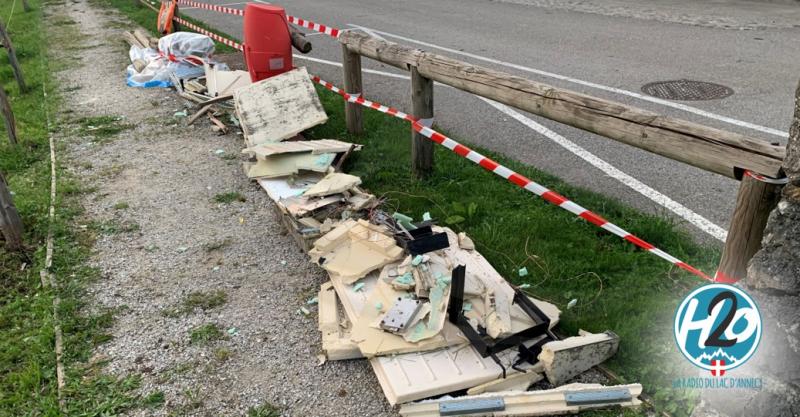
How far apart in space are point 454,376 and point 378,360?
43 centimetres

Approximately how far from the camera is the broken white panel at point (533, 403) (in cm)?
298

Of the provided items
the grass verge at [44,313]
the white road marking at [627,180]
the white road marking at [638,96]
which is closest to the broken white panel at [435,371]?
the grass verge at [44,313]

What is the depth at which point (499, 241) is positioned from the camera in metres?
4.48

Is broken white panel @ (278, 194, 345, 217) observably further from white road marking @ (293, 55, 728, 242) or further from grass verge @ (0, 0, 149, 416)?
white road marking @ (293, 55, 728, 242)

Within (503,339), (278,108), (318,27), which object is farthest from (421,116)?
(318,27)

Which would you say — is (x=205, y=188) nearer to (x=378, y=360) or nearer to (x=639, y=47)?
(x=378, y=360)

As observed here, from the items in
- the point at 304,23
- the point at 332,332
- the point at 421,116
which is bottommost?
the point at 332,332

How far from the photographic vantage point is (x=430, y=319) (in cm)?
344

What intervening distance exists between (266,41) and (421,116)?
273cm

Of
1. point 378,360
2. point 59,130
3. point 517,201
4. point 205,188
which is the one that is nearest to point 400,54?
point 517,201

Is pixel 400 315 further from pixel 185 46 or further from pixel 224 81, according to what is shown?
pixel 185 46

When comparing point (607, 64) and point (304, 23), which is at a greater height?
point (304, 23)

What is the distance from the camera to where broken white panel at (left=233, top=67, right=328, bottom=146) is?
6.37 m

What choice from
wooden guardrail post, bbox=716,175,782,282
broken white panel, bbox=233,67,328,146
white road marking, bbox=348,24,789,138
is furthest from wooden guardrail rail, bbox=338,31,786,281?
white road marking, bbox=348,24,789,138
